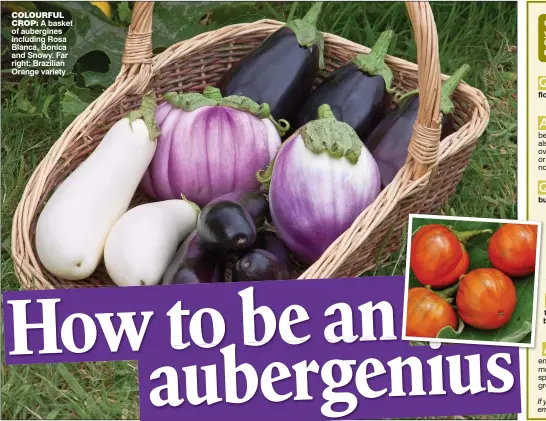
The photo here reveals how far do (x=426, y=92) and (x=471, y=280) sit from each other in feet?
1.06

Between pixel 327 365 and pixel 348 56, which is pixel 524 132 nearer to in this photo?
pixel 348 56

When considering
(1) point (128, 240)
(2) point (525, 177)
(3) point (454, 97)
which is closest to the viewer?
(1) point (128, 240)

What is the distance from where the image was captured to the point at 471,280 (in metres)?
1.63

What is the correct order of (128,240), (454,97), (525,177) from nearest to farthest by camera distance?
(128,240) < (525,177) < (454,97)

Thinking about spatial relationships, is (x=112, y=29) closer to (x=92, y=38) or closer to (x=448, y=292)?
(x=92, y=38)

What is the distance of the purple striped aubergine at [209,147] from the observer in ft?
5.59

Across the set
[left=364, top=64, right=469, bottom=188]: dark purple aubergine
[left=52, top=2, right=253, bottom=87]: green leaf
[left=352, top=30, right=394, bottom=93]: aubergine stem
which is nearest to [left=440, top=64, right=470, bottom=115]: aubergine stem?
[left=364, top=64, right=469, bottom=188]: dark purple aubergine

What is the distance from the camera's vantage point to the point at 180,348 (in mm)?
1619

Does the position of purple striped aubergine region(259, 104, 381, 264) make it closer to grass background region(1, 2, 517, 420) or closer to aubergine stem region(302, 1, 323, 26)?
grass background region(1, 2, 517, 420)

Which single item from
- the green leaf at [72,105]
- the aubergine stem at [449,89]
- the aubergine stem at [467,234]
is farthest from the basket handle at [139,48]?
the aubergine stem at [467,234]

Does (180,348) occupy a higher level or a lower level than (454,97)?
lower

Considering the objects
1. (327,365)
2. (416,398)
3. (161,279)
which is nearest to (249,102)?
(161,279)

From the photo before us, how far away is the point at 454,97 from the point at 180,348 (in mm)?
714

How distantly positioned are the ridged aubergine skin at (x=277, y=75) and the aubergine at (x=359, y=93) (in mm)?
30
